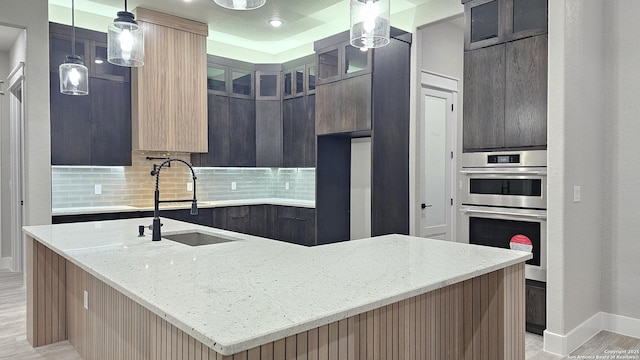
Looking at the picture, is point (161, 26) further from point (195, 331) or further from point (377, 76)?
point (195, 331)

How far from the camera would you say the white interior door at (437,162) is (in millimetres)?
5082

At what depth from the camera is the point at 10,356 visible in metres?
3.06

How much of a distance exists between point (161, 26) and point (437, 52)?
10.7 ft

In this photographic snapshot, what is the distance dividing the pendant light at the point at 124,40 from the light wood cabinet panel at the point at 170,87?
7.41ft

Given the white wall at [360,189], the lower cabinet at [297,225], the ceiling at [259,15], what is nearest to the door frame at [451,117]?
the white wall at [360,189]

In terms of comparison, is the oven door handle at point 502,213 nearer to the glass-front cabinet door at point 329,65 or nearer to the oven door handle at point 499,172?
the oven door handle at point 499,172

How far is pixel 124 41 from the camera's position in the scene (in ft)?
9.22

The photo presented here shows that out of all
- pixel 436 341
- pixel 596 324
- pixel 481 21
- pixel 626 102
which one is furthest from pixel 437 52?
pixel 436 341

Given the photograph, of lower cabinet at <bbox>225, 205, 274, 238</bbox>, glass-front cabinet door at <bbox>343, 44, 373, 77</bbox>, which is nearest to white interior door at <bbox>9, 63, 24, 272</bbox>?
lower cabinet at <bbox>225, 205, 274, 238</bbox>

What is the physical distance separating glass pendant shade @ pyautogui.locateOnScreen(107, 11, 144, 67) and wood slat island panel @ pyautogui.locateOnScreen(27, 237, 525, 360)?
141cm

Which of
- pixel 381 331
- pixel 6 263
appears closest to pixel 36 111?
pixel 6 263

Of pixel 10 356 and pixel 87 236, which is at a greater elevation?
pixel 87 236

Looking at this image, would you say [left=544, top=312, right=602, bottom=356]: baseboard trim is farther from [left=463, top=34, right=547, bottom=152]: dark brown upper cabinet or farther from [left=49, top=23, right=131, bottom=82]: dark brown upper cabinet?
[left=49, top=23, right=131, bottom=82]: dark brown upper cabinet

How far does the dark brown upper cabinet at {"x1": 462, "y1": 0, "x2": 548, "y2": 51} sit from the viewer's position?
3.34 m
